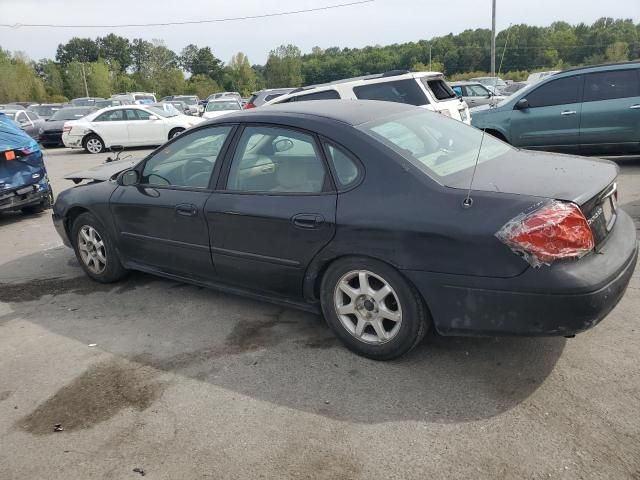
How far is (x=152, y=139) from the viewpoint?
57.2 ft

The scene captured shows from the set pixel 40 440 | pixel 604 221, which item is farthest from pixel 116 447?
pixel 604 221

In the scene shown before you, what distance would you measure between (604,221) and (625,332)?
86 cm

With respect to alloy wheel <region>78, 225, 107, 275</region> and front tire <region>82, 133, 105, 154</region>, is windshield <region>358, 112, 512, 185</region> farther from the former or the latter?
front tire <region>82, 133, 105, 154</region>

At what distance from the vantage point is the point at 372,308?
329 centimetres

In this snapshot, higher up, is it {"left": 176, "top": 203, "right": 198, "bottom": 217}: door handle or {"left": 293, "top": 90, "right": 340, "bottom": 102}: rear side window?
A: {"left": 293, "top": 90, "right": 340, "bottom": 102}: rear side window

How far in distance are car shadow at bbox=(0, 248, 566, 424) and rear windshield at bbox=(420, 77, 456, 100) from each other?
6312mm

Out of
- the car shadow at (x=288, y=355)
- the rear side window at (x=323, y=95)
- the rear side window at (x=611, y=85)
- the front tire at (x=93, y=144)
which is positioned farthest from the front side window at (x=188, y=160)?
the front tire at (x=93, y=144)

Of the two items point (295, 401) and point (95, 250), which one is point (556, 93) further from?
point (295, 401)

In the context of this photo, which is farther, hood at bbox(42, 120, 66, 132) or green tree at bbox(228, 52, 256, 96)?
green tree at bbox(228, 52, 256, 96)

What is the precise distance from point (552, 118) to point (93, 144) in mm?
13894

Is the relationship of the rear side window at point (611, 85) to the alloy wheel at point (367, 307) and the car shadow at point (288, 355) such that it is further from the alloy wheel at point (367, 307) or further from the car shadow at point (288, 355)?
the alloy wheel at point (367, 307)

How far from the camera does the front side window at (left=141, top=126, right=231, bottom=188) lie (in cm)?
408

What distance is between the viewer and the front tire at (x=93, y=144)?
688 inches

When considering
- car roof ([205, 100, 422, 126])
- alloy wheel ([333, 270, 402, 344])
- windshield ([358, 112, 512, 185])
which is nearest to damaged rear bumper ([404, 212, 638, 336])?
alloy wheel ([333, 270, 402, 344])
